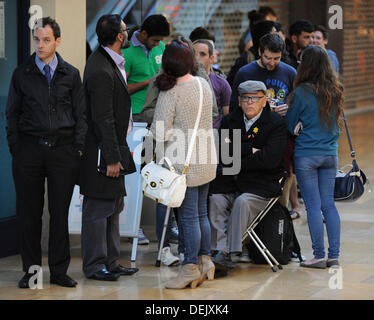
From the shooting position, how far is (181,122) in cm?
618

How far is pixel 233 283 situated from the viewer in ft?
21.6

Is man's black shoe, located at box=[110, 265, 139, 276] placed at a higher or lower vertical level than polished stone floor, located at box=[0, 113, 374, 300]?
higher

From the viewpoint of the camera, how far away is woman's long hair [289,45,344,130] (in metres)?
6.97

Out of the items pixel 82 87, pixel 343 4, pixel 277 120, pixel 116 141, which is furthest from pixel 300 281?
pixel 343 4

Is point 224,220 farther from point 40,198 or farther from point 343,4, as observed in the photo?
point 343,4

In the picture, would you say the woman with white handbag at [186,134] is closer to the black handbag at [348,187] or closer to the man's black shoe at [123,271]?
the man's black shoe at [123,271]

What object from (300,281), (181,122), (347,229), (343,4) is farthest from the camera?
(343,4)

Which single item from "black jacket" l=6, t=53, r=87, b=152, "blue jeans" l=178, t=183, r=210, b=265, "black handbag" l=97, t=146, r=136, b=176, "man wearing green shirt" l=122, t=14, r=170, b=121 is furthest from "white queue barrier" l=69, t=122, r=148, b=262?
"black jacket" l=6, t=53, r=87, b=152

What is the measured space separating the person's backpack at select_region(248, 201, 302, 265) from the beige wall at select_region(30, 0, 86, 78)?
219 cm

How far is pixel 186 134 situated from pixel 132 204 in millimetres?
1507

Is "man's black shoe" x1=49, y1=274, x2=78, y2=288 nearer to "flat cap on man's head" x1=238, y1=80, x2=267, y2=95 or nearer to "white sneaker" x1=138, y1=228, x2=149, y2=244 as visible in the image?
"white sneaker" x1=138, y1=228, x2=149, y2=244

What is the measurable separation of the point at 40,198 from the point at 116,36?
4.37 feet

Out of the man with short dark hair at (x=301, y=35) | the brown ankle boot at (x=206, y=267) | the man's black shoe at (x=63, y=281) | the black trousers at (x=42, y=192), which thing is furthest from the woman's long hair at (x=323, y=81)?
the man with short dark hair at (x=301, y=35)

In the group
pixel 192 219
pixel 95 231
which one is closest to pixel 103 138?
pixel 95 231
